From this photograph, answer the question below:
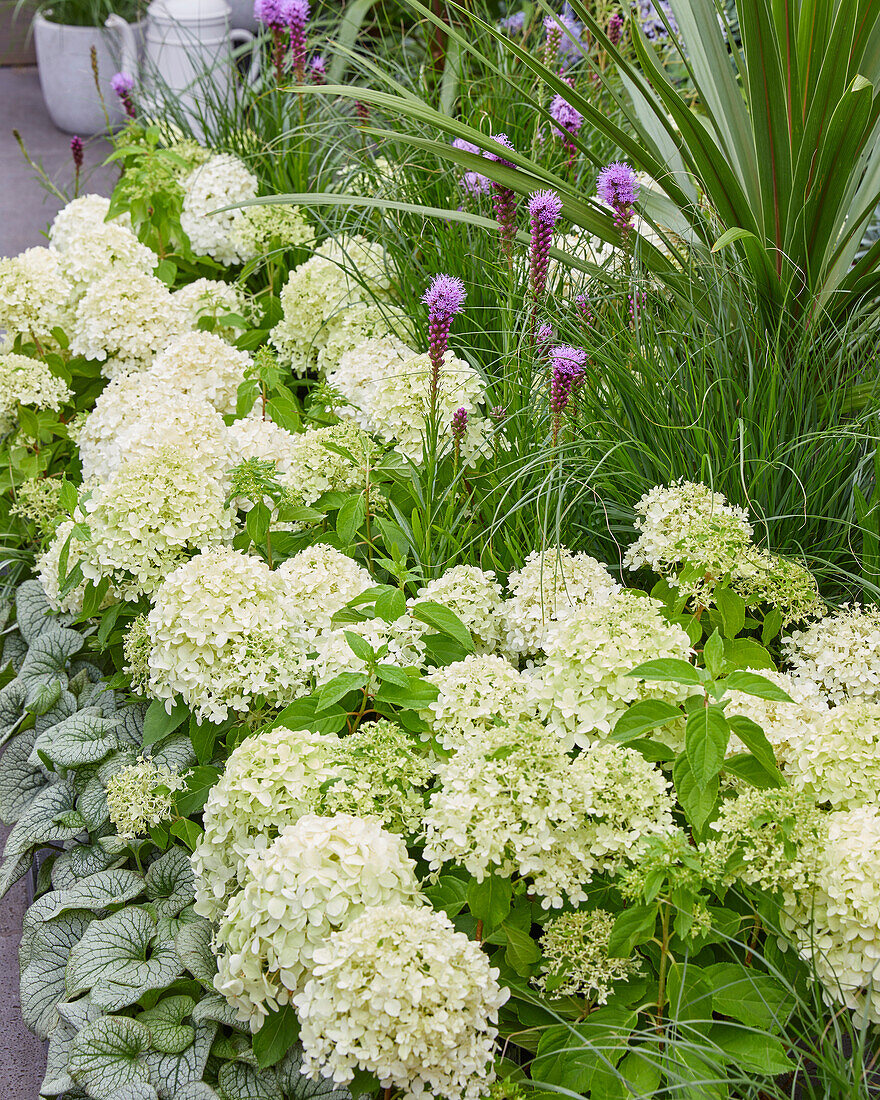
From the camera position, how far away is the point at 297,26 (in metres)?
3.05

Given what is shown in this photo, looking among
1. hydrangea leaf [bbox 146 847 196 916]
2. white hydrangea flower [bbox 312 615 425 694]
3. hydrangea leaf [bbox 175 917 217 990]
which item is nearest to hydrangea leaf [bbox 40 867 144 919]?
hydrangea leaf [bbox 146 847 196 916]

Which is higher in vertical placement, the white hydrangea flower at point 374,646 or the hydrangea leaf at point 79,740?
the white hydrangea flower at point 374,646

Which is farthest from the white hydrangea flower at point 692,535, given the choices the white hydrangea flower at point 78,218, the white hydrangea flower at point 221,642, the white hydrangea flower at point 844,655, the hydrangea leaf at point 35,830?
the white hydrangea flower at point 78,218

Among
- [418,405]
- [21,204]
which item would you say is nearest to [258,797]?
[418,405]

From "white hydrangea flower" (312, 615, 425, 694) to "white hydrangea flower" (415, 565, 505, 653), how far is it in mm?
82

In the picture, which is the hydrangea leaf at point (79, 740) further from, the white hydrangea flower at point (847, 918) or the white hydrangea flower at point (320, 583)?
the white hydrangea flower at point (847, 918)

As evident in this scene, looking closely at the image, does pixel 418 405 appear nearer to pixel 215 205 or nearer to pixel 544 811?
pixel 544 811

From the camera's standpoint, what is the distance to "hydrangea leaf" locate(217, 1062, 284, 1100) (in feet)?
4.72

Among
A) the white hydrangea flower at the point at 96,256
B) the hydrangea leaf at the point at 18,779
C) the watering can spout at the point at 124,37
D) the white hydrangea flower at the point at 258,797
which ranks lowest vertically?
the hydrangea leaf at the point at 18,779

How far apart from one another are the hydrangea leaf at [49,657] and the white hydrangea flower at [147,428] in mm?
336

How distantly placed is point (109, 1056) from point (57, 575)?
0.96m

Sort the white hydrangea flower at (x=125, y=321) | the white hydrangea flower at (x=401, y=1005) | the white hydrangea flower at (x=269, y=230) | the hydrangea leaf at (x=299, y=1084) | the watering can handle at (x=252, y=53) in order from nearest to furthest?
the white hydrangea flower at (x=401, y=1005) → the hydrangea leaf at (x=299, y=1084) → the white hydrangea flower at (x=125, y=321) → the white hydrangea flower at (x=269, y=230) → the watering can handle at (x=252, y=53)

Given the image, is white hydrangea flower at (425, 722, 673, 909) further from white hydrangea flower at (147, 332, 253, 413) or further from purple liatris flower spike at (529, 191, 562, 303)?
white hydrangea flower at (147, 332, 253, 413)

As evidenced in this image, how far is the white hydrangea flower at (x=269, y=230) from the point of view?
291cm
